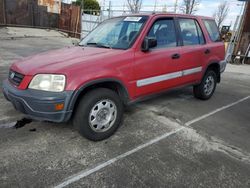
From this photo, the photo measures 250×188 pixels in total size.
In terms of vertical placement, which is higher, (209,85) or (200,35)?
(200,35)

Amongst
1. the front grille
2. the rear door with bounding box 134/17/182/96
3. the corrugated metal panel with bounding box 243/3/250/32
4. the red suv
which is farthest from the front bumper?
the corrugated metal panel with bounding box 243/3/250/32

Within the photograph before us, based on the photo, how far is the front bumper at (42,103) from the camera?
8.91 ft

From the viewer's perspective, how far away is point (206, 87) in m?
5.23

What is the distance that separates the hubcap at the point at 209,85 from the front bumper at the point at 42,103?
354 centimetres

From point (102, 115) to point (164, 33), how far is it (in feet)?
6.24

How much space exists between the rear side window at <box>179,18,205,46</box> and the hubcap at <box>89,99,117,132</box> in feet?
6.83

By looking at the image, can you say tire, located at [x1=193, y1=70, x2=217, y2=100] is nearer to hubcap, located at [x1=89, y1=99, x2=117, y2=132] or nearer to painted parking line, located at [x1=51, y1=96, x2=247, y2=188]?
painted parking line, located at [x1=51, y1=96, x2=247, y2=188]

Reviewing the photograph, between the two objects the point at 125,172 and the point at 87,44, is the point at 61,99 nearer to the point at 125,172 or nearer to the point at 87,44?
the point at 125,172

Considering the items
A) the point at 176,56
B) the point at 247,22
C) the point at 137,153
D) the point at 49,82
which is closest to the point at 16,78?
the point at 49,82

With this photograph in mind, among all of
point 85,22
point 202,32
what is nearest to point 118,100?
point 202,32

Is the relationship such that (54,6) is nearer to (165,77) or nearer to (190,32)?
(190,32)

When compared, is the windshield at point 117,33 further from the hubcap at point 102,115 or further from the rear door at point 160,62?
the hubcap at point 102,115

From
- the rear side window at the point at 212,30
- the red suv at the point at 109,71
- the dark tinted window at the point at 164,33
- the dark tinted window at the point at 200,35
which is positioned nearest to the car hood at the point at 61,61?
the red suv at the point at 109,71

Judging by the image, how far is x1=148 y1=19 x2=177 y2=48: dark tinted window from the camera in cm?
376
